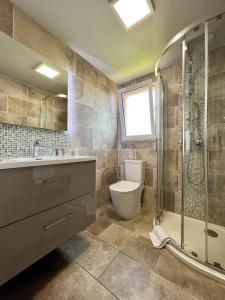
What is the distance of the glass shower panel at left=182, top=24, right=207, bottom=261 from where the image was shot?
1629mm

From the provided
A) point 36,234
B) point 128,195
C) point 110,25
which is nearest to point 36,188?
point 36,234

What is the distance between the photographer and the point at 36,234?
92cm

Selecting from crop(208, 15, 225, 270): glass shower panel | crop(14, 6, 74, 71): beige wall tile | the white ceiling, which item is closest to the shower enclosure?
crop(208, 15, 225, 270): glass shower panel

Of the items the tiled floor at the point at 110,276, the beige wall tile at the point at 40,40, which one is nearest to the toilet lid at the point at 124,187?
the tiled floor at the point at 110,276

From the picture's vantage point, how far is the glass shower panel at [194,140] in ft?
5.34

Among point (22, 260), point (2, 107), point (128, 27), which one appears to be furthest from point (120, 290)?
point (128, 27)

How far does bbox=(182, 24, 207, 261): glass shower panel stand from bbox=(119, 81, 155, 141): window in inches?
24.8

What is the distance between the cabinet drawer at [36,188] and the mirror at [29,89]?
2.12 feet

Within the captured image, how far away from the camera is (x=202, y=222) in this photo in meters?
1.77

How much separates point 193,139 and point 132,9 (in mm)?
1467

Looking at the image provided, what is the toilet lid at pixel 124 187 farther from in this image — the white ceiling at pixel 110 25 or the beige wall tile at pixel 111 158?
the white ceiling at pixel 110 25

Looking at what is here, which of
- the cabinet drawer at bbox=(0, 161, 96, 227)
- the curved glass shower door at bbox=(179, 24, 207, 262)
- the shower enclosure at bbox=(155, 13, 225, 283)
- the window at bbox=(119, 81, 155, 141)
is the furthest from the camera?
the window at bbox=(119, 81, 155, 141)

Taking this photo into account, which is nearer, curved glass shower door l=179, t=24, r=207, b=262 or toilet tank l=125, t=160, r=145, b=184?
curved glass shower door l=179, t=24, r=207, b=262

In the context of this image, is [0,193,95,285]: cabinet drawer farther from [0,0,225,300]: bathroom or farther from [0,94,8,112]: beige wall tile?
[0,94,8,112]: beige wall tile
